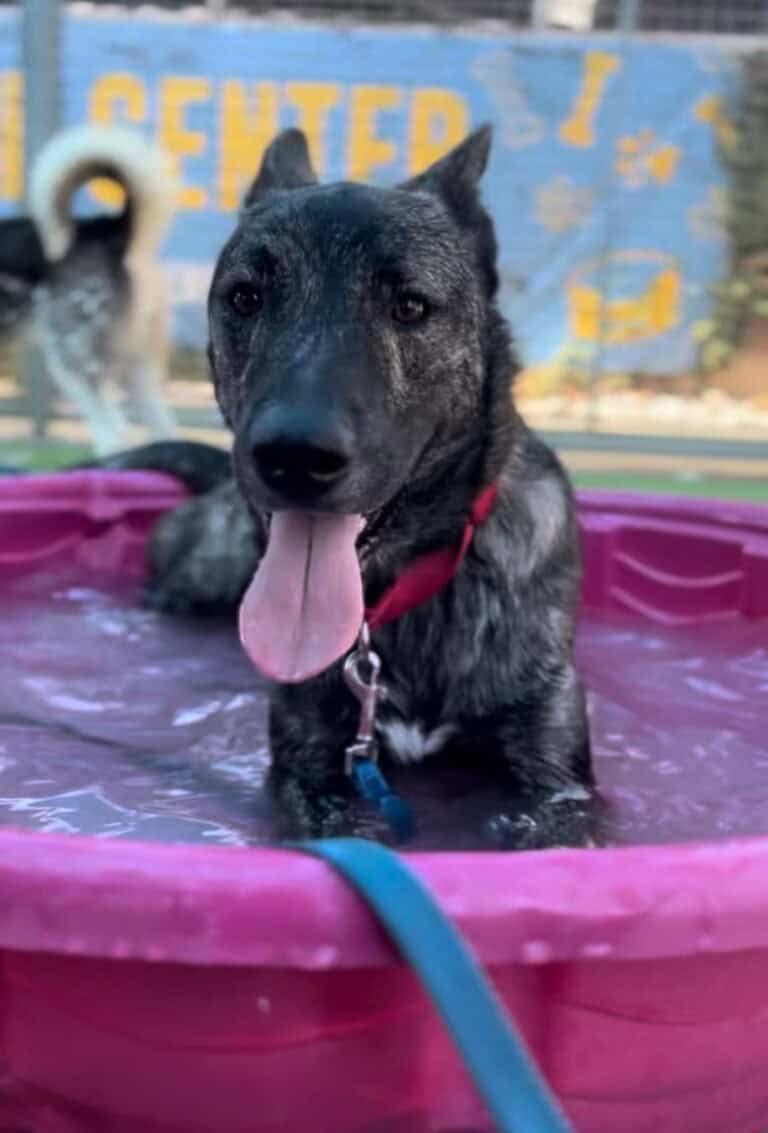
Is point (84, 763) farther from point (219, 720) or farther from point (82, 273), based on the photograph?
point (82, 273)

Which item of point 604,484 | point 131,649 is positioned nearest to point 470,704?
point 131,649

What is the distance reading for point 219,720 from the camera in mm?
3197

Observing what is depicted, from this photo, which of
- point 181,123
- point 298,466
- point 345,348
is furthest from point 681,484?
point 298,466

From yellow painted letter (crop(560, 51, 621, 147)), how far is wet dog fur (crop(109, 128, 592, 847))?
4.87 m

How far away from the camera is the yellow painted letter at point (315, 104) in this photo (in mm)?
7445

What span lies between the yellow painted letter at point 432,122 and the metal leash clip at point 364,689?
5.31 m

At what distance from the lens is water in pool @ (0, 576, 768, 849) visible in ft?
8.50

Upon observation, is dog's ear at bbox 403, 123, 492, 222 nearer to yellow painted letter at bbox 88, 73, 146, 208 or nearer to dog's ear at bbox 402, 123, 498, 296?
dog's ear at bbox 402, 123, 498, 296

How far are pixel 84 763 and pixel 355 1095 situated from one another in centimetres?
129

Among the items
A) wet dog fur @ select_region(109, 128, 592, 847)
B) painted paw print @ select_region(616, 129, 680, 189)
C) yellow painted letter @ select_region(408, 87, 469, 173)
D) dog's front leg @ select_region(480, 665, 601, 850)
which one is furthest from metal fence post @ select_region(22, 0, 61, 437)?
dog's front leg @ select_region(480, 665, 601, 850)

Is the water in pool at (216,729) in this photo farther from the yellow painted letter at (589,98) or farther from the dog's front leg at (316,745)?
the yellow painted letter at (589,98)

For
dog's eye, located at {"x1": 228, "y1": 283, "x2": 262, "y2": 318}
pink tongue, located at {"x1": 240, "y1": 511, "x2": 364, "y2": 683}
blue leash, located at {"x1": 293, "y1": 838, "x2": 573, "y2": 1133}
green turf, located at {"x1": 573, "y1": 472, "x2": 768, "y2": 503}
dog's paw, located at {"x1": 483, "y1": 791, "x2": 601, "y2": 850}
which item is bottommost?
green turf, located at {"x1": 573, "y1": 472, "x2": 768, "y2": 503}

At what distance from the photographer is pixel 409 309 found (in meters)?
2.32

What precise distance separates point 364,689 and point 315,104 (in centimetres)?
560
